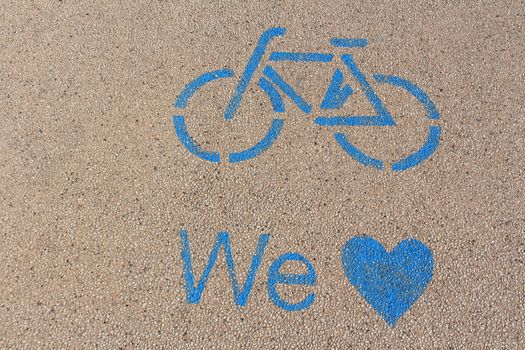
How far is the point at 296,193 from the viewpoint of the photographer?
2996mm

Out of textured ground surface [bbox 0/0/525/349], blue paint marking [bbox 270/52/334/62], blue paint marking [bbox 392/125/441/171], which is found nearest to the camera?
textured ground surface [bbox 0/0/525/349]

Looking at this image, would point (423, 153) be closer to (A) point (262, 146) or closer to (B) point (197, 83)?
(A) point (262, 146)

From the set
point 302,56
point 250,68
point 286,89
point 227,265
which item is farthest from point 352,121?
point 227,265

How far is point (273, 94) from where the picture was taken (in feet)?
10.8

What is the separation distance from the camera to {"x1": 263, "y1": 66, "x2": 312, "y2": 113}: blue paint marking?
128 inches

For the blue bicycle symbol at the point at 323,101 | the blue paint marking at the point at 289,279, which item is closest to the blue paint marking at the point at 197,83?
the blue bicycle symbol at the point at 323,101

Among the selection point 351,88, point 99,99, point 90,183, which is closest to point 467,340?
point 351,88

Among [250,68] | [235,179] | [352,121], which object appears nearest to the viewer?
[235,179]

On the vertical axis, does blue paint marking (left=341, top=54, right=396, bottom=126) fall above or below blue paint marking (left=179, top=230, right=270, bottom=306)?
above

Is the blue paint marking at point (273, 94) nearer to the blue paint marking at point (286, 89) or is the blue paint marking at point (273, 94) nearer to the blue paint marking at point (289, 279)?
the blue paint marking at point (286, 89)

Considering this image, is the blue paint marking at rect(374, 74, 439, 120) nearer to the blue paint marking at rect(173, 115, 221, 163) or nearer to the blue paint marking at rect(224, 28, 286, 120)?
the blue paint marking at rect(224, 28, 286, 120)

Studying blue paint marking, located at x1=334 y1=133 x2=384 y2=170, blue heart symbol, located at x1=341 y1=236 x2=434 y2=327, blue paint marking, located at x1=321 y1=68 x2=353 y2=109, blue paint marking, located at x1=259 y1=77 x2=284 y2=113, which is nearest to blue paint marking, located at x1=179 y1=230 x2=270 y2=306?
blue heart symbol, located at x1=341 y1=236 x2=434 y2=327

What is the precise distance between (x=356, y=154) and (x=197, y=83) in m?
1.18

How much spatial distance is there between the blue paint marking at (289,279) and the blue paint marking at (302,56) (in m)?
1.39
